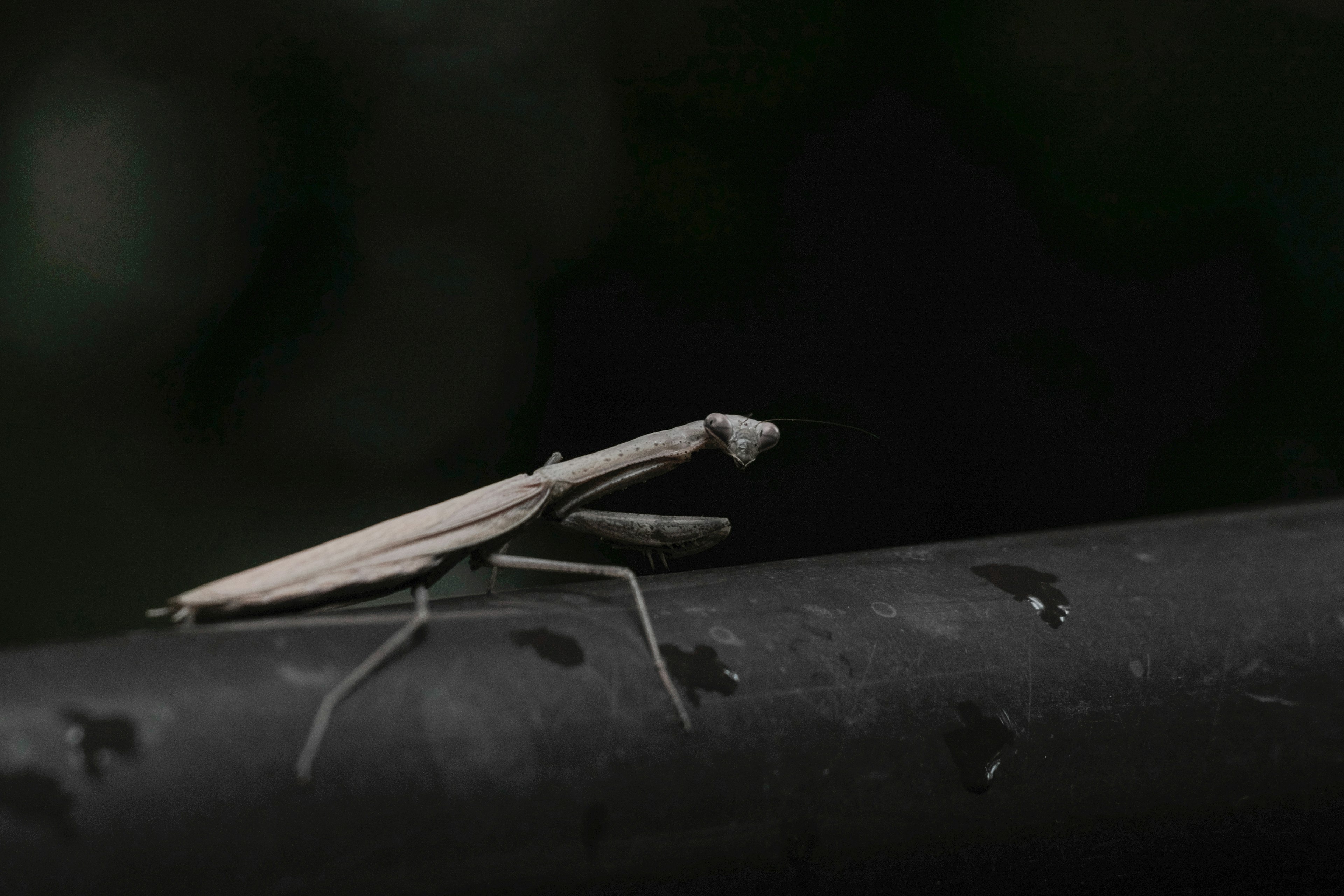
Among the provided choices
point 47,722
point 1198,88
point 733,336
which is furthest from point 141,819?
point 1198,88

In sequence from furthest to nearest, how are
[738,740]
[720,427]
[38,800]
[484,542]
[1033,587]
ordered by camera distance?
1. [720,427]
2. [484,542]
3. [1033,587]
4. [738,740]
5. [38,800]

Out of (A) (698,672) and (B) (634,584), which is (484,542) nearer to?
(B) (634,584)

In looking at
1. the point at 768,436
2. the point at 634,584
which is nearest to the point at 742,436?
the point at 768,436

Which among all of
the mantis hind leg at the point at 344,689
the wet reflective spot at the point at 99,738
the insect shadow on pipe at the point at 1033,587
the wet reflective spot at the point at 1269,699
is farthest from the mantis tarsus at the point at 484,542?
the wet reflective spot at the point at 1269,699

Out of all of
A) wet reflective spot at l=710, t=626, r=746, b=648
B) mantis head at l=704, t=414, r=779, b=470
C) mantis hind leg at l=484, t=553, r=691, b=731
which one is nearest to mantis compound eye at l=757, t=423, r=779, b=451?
mantis head at l=704, t=414, r=779, b=470

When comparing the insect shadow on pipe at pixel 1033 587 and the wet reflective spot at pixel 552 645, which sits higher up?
the wet reflective spot at pixel 552 645

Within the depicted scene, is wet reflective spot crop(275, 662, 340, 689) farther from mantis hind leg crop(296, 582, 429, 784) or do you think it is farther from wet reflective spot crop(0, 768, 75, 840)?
wet reflective spot crop(0, 768, 75, 840)

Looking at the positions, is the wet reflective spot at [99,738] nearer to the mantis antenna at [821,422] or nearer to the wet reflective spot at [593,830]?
the wet reflective spot at [593,830]
